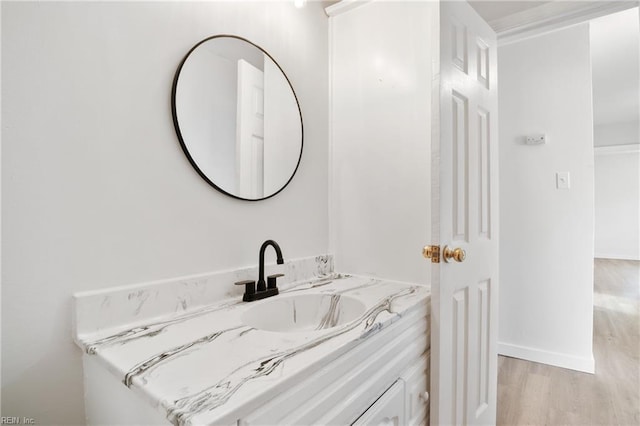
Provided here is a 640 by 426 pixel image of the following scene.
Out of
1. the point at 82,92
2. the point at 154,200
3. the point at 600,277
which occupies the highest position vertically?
the point at 82,92

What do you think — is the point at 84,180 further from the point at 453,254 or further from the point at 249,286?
the point at 453,254

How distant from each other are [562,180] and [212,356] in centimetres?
254

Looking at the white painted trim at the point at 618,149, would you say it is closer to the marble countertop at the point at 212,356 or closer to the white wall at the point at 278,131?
the white wall at the point at 278,131

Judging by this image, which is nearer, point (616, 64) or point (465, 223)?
point (465, 223)

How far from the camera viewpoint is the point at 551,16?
4.60 ft

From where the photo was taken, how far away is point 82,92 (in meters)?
0.86

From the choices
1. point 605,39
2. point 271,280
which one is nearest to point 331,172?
point 271,280

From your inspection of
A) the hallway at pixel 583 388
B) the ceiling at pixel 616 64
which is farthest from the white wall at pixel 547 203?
the ceiling at pixel 616 64

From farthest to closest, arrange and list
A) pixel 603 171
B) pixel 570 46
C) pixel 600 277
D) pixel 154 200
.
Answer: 1. pixel 603 171
2. pixel 600 277
3. pixel 570 46
4. pixel 154 200

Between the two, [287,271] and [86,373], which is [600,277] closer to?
[287,271]

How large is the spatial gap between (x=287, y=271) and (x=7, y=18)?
1133 mm

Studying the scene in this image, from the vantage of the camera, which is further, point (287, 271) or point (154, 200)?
point (287, 271)

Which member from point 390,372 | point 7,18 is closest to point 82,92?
point 7,18

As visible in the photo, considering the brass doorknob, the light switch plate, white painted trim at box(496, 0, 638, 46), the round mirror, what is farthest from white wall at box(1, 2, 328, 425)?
the light switch plate
